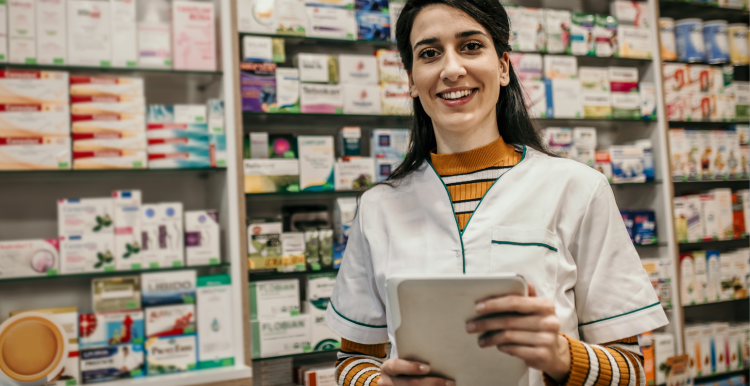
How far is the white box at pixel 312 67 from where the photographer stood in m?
2.81

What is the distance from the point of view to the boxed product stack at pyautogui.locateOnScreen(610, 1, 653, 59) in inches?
137

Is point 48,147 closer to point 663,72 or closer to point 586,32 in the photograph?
point 586,32

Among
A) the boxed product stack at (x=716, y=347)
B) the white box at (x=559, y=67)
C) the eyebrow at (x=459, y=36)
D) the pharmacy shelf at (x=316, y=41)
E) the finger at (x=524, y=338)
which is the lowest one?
the boxed product stack at (x=716, y=347)

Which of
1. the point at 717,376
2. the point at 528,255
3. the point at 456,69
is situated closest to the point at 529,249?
the point at 528,255

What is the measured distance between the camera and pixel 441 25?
1234mm

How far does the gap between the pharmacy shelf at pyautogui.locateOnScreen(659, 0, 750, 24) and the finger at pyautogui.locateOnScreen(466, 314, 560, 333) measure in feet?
11.6

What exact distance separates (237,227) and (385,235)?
1477mm

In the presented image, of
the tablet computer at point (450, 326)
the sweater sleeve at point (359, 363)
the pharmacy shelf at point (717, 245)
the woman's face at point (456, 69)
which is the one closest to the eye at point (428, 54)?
the woman's face at point (456, 69)

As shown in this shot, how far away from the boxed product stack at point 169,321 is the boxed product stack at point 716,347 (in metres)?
2.95

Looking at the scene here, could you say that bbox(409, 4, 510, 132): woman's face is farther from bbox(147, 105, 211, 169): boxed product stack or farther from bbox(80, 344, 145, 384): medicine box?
bbox(80, 344, 145, 384): medicine box

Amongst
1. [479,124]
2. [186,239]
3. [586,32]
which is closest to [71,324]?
[186,239]

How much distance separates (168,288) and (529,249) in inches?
73.6

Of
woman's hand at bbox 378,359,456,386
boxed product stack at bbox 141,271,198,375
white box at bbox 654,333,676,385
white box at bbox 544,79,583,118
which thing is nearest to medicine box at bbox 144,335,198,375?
boxed product stack at bbox 141,271,198,375

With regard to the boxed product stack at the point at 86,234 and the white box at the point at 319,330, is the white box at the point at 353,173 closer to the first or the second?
the white box at the point at 319,330
